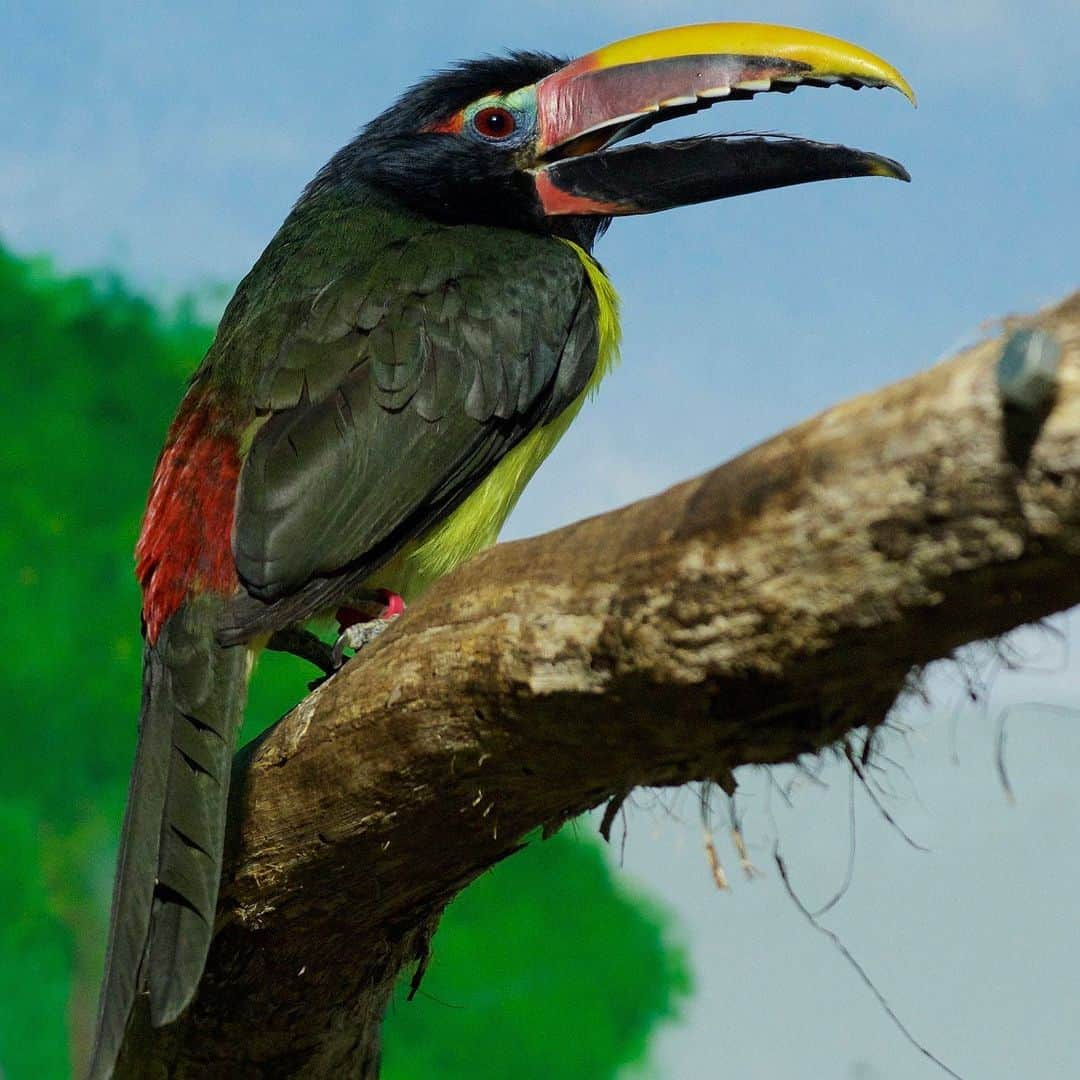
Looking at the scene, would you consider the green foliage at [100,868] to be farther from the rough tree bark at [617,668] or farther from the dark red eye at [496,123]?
the rough tree bark at [617,668]

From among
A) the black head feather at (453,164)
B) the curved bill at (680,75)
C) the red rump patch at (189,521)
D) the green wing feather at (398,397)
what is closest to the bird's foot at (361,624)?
the green wing feather at (398,397)

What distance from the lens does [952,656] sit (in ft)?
5.31

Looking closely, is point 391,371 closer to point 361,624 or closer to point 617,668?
point 361,624

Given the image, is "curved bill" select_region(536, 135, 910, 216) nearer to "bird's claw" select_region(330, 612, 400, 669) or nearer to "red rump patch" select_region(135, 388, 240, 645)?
"red rump patch" select_region(135, 388, 240, 645)

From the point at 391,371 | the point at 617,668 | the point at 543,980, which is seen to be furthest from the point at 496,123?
the point at 543,980

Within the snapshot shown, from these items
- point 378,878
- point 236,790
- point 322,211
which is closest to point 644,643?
point 378,878

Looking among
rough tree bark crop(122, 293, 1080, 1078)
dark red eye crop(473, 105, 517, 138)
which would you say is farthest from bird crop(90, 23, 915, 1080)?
rough tree bark crop(122, 293, 1080, 1078)

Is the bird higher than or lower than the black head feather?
lower

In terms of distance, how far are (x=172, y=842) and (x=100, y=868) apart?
6246 millimetres

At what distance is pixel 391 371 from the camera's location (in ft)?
9.15

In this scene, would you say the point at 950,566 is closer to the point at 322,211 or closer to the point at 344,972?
the point at 344,972

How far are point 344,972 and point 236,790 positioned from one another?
33 centimetres

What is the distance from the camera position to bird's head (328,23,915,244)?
10.6 ft

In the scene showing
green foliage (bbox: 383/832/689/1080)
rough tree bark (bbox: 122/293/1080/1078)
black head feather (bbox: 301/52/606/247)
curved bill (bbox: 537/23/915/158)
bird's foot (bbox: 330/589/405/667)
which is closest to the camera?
rough tree bark (bbox: 122/293/1080/1078)
